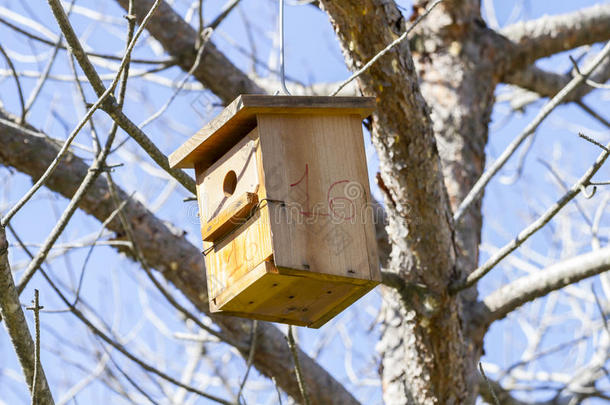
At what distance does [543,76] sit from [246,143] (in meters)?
2.81

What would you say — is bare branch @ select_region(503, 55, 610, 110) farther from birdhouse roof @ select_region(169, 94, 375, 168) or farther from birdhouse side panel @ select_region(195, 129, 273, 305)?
birdhouse side panel @ select_region(195, 129, 273, 305)

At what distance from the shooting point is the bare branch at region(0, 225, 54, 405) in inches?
83.3

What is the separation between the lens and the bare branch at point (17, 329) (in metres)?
2.12

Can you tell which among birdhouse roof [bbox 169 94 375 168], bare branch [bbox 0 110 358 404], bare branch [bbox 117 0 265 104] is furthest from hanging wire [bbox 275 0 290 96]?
bare branch [bbox 117 0 265 104]

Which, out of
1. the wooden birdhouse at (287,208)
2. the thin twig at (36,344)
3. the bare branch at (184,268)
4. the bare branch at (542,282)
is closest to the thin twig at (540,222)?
the bare branch at (542,282)

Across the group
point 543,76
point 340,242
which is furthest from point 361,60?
point 543,76

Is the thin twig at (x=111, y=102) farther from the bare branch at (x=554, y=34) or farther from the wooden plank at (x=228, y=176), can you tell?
the bare branch at (x=554, y=34)

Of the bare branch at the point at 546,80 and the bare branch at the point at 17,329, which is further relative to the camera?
the bare branch at the point at 546,80

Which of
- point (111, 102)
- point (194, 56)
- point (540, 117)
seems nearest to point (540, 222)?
point (540, 117)

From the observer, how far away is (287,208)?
2.37m

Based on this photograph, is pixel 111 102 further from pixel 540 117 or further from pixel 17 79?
pixel 540 117

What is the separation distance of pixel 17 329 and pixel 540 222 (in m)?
1.51

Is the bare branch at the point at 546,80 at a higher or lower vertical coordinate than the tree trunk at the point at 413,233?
higher

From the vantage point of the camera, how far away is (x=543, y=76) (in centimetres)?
487
